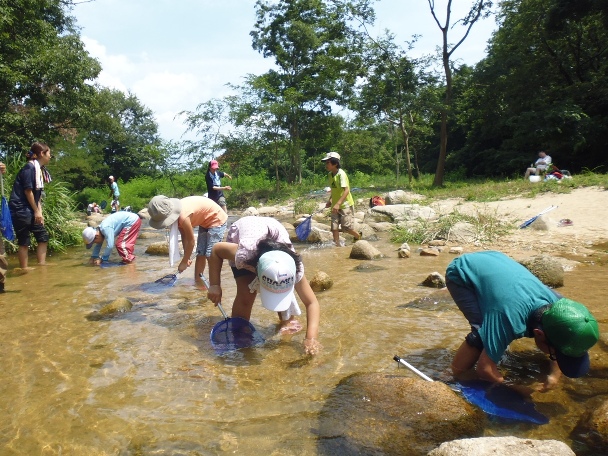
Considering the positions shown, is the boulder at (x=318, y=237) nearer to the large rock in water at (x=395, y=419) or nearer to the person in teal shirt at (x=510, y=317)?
the person in teal shirt at (x=510, y=317)

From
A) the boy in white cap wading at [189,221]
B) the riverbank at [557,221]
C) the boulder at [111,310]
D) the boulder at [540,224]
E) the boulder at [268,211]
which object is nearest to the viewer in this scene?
the boy in white cap wading at [189,221]

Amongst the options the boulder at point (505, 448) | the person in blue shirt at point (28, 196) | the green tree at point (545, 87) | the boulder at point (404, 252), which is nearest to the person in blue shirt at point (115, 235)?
the person in blue shirt at point (28, 196)

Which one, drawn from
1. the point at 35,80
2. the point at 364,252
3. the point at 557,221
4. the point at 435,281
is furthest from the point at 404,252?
the point at 35,80

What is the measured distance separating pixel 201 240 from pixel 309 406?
8.97 feet

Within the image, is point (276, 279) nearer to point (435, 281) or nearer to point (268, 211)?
point (435, 281)

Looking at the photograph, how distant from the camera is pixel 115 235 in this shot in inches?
287

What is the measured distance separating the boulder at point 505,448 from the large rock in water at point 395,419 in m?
0.31

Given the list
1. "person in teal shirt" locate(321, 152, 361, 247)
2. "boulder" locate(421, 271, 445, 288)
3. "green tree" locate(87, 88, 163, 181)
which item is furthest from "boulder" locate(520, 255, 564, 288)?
"green tree" locate(87, 88, 163, 181)

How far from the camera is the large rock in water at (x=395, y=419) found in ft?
7.57

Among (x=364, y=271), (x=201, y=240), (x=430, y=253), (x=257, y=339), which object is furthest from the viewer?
(x=430, y=253)

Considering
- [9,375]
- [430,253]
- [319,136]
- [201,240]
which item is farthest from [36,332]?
[319,136]

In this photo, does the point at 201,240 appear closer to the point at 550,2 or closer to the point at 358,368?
the point at 358,368

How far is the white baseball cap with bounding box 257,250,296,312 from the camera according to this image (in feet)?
9.18

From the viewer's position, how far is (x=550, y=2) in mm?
17891
